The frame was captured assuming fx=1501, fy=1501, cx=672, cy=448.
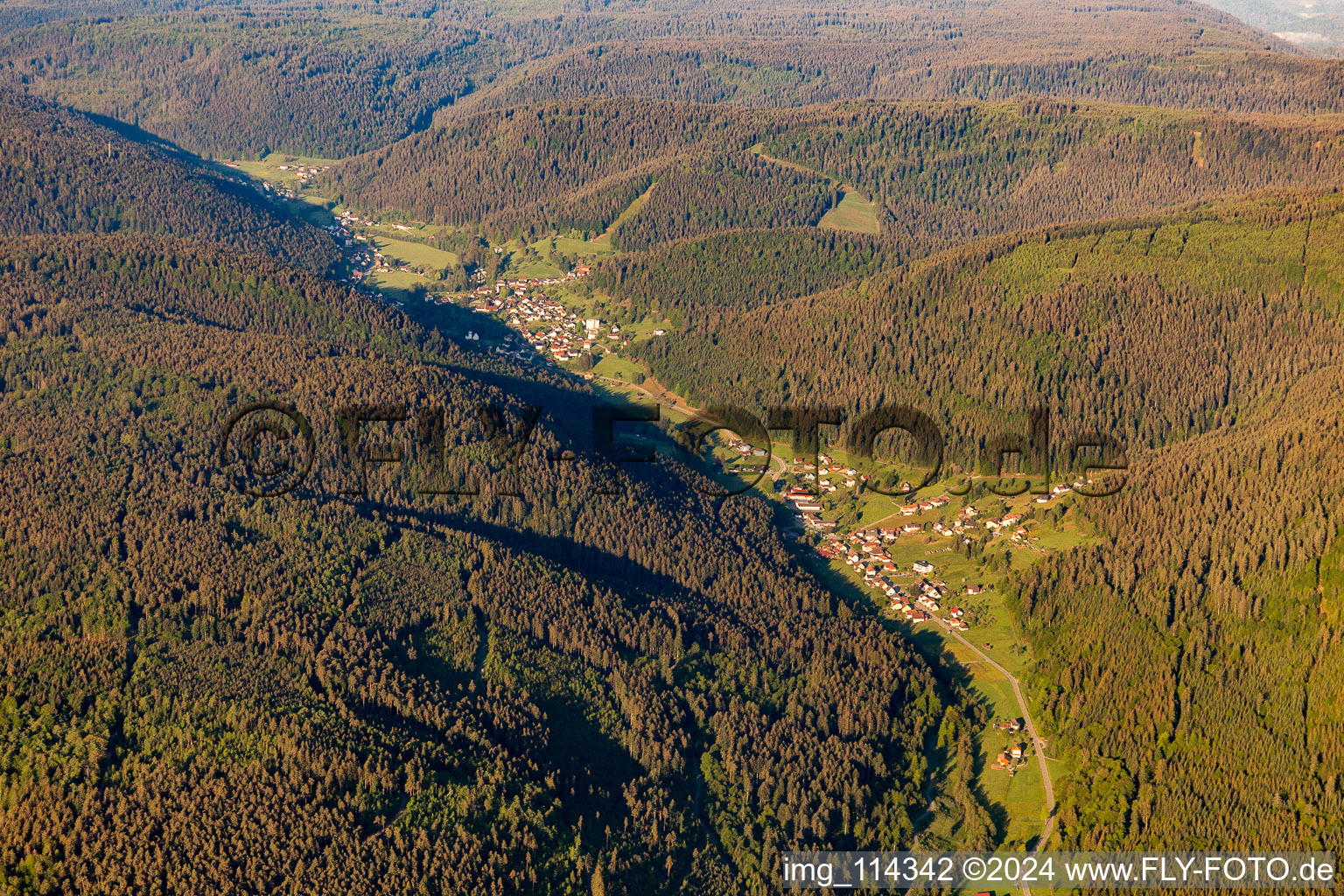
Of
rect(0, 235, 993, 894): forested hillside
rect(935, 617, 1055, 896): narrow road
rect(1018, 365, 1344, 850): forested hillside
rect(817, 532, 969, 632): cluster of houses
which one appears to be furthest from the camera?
rect(817, 532, 969, 632): cluster of houses

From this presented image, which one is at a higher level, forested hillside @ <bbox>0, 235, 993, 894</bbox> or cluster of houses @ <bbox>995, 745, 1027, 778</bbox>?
forested hillside @ <bbox>0, 235, 993, 894</bbox>

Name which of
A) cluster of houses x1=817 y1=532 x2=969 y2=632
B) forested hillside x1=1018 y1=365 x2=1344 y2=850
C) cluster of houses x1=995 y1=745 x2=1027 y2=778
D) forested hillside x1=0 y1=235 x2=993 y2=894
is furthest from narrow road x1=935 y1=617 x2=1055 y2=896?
forested hillside x1=0 y1=235 x2=993 y2=894

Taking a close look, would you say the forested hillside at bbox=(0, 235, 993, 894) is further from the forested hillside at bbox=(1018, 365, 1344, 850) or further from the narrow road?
the forested hillside at bbox=(1018, 365, 1344, 850)

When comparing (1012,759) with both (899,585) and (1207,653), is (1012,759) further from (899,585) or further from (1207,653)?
(899,585)

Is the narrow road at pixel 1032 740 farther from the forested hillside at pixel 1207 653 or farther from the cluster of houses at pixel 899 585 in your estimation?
the cluster of houses at pixel 899 585

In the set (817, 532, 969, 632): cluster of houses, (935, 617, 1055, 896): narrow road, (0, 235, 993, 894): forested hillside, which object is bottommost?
(935, 617, 1055, 896): narrow road

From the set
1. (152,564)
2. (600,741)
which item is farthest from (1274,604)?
(152,564)
